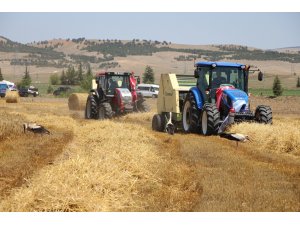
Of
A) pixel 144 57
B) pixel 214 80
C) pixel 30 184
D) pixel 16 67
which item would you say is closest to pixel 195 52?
pixel 144 57

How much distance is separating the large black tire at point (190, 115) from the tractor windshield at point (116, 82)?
701 cm

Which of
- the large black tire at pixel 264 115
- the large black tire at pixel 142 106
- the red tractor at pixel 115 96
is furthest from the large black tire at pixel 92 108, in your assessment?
the large black tire at pixel 264 115

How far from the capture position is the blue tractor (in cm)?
1675

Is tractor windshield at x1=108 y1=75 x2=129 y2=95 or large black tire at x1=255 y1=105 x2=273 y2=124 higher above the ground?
tractor windshield at x1=108 y1=75 x2=129 y2=95

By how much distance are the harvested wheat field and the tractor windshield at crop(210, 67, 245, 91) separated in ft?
8.87

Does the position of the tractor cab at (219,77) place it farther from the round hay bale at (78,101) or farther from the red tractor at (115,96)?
the round hay bale at (78,101)

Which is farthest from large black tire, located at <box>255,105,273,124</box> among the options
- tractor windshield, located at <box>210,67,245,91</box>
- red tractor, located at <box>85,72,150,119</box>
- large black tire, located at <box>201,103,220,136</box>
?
red tractor, located at <box>85,72,150,119</box>

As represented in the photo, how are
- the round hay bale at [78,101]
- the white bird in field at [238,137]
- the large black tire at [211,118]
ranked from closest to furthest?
1. the white bird in field at [238,137]
2. the large black tire at [211,118]
3. the round hay bale at [78,101]

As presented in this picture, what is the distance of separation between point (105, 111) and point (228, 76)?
25.8 ft

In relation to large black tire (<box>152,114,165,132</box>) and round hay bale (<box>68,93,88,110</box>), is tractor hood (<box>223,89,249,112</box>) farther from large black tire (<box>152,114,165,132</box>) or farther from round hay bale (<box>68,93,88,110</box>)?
round hay bale (<box>68,93,88,110</box>)

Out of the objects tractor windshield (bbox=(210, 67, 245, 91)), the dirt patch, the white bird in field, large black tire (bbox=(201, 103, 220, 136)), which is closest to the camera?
the dirt patch

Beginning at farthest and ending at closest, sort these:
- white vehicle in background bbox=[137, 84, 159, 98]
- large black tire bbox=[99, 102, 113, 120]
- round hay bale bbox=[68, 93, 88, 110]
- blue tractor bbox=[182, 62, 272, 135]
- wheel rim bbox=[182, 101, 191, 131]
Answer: white vehicle in background bbox=[137, 84, 159, 98]
round hay bale bbox=[68, 93, 88, 110]
large black tire bbox=[99, 102, 113, 120]
wheel rim bbox=[182, 101, 191, 131]
blue tractor bbox=[182, 62, 272, 135]

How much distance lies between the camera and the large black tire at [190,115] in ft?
58.9

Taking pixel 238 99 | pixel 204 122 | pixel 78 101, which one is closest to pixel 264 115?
pixel 238 99
